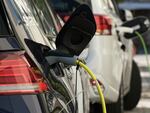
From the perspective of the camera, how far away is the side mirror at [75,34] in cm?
283

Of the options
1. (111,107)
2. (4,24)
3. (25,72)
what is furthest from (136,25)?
(25,72)

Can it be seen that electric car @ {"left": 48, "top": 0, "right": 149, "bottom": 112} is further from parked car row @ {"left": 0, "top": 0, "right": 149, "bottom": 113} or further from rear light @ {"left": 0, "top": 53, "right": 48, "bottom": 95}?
rear light @ {"left": 0, "top": 53, "right": 48, "bottom": 95}

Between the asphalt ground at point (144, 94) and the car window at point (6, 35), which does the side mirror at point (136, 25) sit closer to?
the asphalt ground at point (144, 94)

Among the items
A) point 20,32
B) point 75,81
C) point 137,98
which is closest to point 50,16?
point 75,81

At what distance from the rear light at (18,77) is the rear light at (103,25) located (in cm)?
382

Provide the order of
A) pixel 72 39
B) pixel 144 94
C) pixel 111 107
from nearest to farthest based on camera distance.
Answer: pixel 72 39
pixel 111 107
pixel 144 94

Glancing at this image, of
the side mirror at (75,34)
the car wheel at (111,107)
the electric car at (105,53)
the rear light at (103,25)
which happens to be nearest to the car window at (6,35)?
the side mirror at (75,34)

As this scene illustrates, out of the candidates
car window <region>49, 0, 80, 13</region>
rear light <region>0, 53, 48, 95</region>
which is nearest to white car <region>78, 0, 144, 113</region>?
car window <region>49, 0, 80, 13</region>

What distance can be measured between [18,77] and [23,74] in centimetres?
3

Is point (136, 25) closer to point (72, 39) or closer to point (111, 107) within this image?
point (111, 107)

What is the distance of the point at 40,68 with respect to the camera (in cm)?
260

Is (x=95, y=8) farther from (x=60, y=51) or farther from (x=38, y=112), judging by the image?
(x=38, y=112)

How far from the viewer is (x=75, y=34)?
2.85 metres

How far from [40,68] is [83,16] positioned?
16.8 inches
